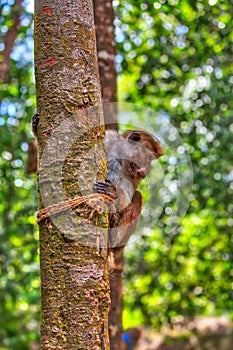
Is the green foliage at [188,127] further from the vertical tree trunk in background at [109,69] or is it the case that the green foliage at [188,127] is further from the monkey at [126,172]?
the monkey at [126,172]

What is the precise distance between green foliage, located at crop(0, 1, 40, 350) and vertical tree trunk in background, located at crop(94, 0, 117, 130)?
0.48 metres

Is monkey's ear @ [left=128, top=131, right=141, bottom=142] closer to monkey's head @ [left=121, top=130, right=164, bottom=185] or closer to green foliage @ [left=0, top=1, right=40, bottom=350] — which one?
monkey's head @ [left=121, top=130, right=164, bottom=185]

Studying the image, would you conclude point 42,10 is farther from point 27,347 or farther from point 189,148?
point 27,347

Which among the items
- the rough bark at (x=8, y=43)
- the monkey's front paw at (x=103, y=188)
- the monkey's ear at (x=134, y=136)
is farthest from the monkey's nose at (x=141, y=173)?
the rough bark at (x=8, y=43)

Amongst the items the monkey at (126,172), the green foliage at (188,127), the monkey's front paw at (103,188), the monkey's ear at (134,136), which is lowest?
the monkey's front paw at (103,188)

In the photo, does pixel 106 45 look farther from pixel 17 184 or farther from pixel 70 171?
pixel 70 171

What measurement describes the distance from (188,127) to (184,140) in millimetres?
118

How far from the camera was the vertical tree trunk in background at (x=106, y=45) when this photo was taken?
10.7 feet

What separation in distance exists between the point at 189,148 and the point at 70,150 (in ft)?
8.20

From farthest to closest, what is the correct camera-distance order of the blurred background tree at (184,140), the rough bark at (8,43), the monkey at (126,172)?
the blurred background tree at (184,140)
the rough bark at (8,43)
the monkey at (126,172)

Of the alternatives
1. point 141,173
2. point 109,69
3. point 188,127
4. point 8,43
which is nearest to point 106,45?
point 109,69

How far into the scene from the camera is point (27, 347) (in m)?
5.86

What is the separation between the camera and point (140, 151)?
2.83 meters

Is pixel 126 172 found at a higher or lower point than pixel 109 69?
lower
